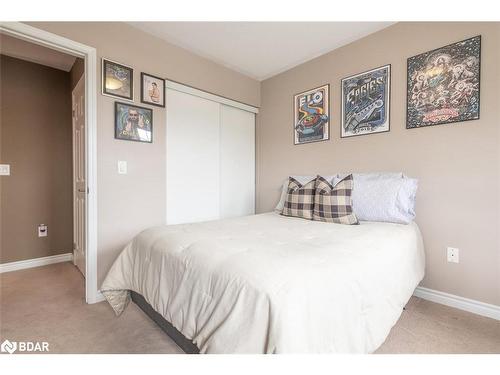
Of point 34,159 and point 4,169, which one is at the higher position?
point 34,159

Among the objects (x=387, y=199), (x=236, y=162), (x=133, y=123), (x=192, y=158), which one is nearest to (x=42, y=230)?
(x=133, y=123)

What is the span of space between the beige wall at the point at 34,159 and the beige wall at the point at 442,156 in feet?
10.2

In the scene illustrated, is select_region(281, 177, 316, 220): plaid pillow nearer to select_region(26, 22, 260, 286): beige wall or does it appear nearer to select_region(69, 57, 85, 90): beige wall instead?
select_region(26, 22, 260, 286): beige wall

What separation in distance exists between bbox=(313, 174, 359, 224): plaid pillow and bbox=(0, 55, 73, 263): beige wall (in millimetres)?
2997

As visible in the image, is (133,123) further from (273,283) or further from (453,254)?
(453,254)

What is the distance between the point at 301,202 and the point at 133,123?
169 centimetres

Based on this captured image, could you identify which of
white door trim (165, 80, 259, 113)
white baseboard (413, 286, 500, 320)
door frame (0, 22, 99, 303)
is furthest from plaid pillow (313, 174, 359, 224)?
door frame (0, 22, 99, 303)

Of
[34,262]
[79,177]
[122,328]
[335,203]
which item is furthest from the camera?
[34,262]

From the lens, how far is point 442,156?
1.94 m

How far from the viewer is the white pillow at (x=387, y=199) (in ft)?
6.19

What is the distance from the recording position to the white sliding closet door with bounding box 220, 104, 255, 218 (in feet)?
10.0
